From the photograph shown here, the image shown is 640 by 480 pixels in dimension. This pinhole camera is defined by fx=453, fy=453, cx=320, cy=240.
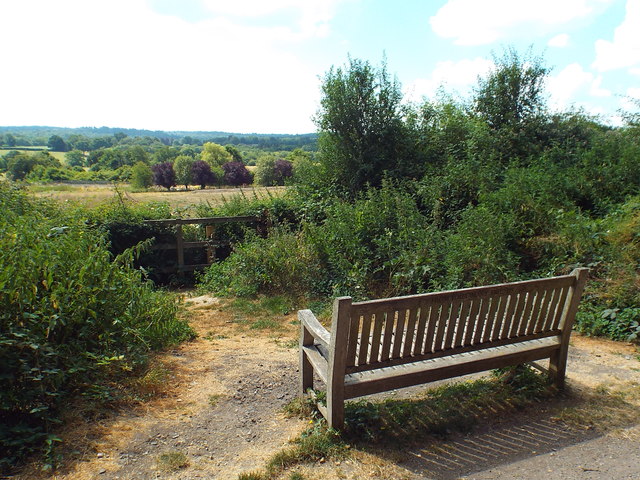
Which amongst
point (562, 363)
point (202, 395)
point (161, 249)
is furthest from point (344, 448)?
point (161, 249)

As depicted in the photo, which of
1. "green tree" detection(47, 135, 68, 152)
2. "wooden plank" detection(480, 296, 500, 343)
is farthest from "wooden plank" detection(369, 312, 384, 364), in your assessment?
"green tree" detection(47, 135, 68, 152)

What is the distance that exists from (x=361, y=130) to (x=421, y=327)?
966cm

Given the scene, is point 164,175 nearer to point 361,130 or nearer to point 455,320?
point 361,130

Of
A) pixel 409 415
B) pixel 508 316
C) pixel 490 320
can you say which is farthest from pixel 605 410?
pixel 409 415

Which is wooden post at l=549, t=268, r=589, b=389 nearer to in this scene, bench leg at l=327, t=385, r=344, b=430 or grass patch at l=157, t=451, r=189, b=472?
bench leg at l=327, t=385, r=344, b=430

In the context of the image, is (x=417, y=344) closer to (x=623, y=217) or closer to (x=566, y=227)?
(x=566, y=227)

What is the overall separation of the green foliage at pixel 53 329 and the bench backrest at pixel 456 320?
83.5 inches

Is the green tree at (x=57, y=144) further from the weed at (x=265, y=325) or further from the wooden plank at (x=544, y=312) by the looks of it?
the wooden plank at (x=544, y=312)

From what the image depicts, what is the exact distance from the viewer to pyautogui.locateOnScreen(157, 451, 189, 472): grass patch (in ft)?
9.73

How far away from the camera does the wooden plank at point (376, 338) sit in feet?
10.2

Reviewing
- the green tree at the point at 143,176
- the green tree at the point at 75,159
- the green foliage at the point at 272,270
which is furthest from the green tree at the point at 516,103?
the green tree at the point at 75,159

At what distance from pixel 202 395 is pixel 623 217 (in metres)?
6.81

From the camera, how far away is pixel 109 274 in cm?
442

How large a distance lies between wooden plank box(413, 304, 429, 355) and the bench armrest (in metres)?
0.65
